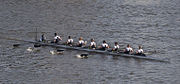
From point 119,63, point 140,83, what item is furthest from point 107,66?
point 140,83

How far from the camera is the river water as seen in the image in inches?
1708

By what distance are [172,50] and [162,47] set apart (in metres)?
1.66

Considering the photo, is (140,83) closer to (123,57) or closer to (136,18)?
(123,57)

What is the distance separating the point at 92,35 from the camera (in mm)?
58312

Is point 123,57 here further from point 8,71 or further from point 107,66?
point 8,71

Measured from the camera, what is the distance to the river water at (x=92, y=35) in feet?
142

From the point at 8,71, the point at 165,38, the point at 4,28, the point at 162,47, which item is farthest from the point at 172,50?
the point at 4,28

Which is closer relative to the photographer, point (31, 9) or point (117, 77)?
point (117, 77)

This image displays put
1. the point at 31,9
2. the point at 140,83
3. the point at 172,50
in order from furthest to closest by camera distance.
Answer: the point at 31,9
the point at 172,50
the point at 140,83

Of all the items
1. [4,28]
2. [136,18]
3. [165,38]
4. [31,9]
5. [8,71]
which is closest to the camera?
[8,71]

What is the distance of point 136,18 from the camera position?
6744cm

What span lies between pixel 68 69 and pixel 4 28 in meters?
19.4

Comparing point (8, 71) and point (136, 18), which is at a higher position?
point (136, 18)

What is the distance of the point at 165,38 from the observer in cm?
5694
